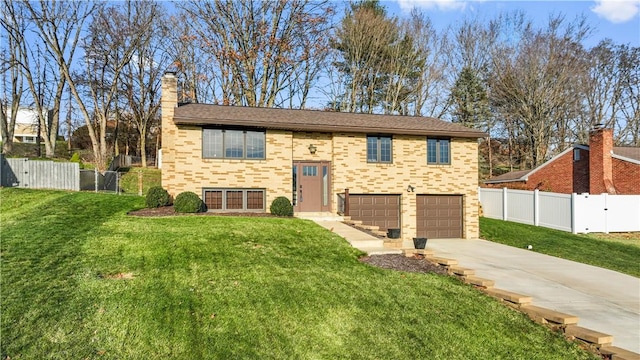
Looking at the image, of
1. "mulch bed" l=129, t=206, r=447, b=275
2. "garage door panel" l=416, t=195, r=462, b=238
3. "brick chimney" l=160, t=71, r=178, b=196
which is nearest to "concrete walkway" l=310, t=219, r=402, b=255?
"mulch bed" l=129, t=206, r=447, b=275

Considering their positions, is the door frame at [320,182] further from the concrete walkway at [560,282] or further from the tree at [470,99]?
the tree at [470,99]

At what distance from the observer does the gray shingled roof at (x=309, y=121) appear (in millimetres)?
15250

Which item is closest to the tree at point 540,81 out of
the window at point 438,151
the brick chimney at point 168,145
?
the window at point 438,151

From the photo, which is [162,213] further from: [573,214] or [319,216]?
[573,214]

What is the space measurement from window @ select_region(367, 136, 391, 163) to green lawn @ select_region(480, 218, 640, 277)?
21.3 feet

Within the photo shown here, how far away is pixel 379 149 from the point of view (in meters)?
17.6

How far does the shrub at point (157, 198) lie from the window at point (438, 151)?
1209 centimetres

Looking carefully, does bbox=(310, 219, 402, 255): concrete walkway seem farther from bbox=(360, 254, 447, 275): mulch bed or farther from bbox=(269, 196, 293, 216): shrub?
bbox=(269, 196, 293, 216): shrub

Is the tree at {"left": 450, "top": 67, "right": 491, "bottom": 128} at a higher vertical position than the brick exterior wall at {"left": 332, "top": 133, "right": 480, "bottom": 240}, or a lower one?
higher

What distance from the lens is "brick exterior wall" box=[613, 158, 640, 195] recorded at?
18969mm

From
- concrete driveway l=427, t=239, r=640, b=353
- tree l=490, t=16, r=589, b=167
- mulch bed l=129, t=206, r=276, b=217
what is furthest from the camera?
tree l=490, t=16, r=589, b=167

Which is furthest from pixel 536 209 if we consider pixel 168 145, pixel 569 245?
pixel 168 145

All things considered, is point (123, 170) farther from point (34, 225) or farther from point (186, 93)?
point (34, 225)

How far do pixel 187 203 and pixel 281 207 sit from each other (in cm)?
359
